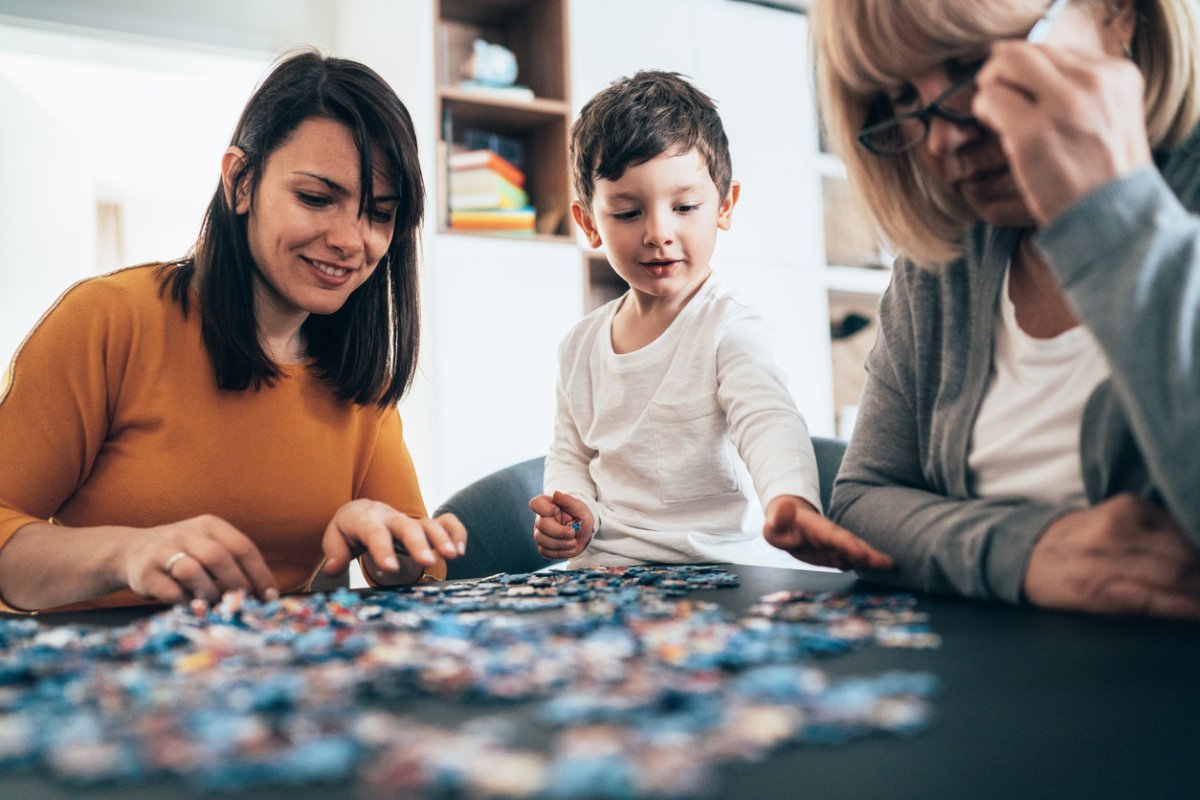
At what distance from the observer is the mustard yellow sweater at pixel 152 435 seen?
125 cm

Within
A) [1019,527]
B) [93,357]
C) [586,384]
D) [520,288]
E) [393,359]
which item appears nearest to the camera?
[1019,527]

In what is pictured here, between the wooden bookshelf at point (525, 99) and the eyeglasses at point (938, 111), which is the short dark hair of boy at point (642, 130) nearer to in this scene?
the eyeglasses at point (938, 111)

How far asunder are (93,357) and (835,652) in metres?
1.11

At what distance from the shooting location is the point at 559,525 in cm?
143

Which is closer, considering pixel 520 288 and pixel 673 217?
pixel 673 217

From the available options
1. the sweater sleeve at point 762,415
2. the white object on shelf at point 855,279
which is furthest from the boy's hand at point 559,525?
the white object on shelf at point 855,279

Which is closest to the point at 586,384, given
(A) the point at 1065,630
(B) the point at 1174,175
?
(B) the point at 1174,175

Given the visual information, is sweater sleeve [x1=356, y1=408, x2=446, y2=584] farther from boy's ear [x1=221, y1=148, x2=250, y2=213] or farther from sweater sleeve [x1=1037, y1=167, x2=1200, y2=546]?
sweater sleeve [x1=1037, y1=167, x2=1200, y2=546]

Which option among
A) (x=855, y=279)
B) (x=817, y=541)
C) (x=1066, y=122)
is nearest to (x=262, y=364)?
(x=817, y=541)

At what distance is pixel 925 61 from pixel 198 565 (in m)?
0.83

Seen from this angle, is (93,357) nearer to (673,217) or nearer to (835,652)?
(673,217)

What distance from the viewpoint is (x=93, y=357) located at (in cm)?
130

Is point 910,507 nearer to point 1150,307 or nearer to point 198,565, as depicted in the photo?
point 1150,307

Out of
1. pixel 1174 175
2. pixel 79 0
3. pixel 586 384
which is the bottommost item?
pixel 586 384
